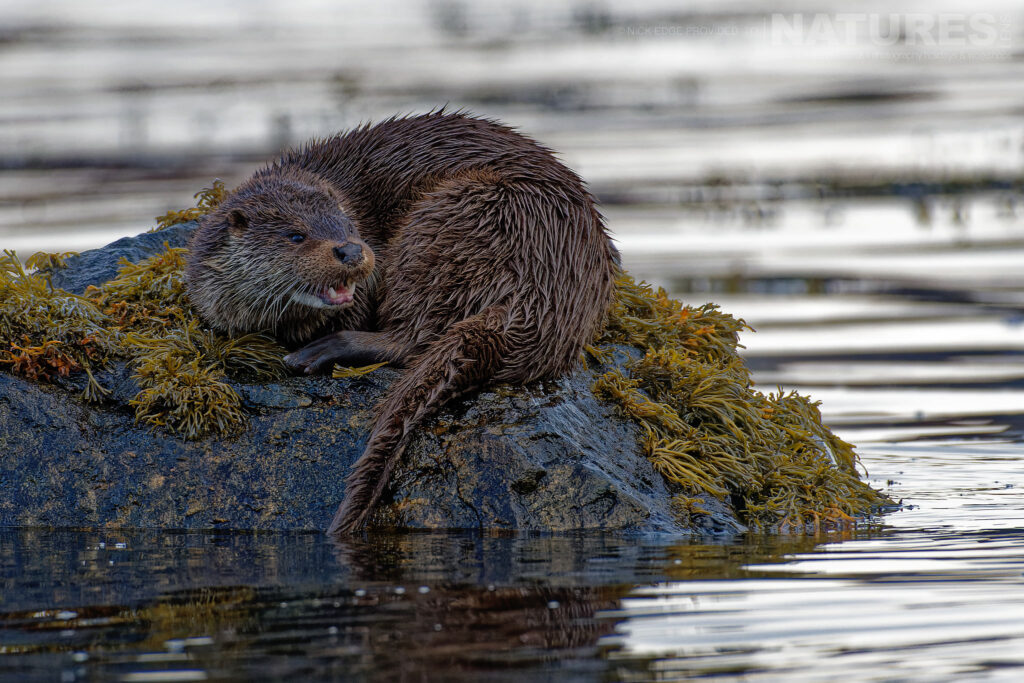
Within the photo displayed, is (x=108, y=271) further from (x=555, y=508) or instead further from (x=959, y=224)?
(x=959, y=224)

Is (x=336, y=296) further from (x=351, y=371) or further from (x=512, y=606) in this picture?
(x=512, y=606)

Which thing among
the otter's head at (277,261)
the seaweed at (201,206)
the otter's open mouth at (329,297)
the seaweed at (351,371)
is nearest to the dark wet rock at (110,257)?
the seaweed at (201,206)

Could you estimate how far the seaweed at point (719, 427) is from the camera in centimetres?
529

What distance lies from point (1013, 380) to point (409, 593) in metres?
7.51

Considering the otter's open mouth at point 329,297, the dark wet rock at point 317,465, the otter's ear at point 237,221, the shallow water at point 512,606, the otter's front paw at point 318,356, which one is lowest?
the shallow water at point 512,606

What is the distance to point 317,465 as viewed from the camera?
5.06 m

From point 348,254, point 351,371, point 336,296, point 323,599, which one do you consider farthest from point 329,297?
point 323,599

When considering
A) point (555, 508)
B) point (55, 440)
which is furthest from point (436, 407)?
point (55, 440)

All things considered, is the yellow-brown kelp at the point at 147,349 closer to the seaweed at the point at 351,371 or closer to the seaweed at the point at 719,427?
the seaweed at the point at 351,371

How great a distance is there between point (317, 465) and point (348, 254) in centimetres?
84

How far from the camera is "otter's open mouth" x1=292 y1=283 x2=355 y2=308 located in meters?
5.15

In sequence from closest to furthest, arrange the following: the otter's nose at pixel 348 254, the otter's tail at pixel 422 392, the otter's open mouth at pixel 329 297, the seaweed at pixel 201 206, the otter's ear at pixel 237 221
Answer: the otter's tail at pixel 422 392 → the otter's nose at pixel 348 254 → the otter's open mouth at pixel 329 297 → the otter's ear at pixel 237 221 → the seaweed at pixel 201 206

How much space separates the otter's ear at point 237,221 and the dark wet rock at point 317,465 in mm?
642

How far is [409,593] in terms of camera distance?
386 centimetres
